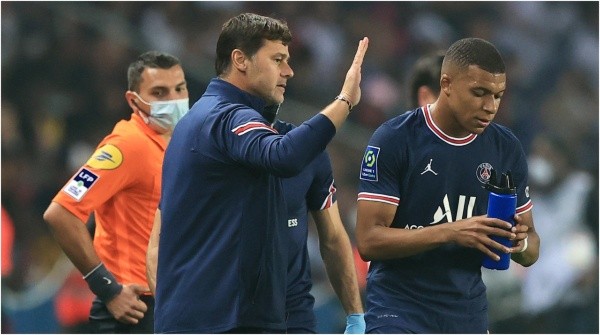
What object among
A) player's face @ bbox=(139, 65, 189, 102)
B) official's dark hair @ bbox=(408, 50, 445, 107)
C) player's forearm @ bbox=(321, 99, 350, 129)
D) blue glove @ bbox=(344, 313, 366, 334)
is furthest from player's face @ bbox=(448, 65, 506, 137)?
player's face @ bbox=(139, 65, 189, 102)

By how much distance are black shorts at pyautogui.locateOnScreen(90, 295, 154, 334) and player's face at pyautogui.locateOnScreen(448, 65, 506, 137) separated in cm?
191

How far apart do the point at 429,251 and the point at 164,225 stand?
3.26ft

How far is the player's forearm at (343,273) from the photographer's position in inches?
194

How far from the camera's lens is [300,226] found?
15.3ft

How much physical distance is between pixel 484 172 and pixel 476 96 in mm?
304

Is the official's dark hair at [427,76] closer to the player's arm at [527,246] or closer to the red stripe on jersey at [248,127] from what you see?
the player's arm at [527,246]

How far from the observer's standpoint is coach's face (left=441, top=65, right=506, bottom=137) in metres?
4.30

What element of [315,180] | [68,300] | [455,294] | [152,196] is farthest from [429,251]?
[68,300]

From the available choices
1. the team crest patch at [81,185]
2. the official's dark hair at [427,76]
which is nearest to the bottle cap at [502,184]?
the official's dark hair at [427,76]

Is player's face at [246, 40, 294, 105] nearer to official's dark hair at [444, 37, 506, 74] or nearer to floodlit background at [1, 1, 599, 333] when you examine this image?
official's dark hair at [444, 37, 506, 74]

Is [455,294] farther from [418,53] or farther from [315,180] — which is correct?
[418,53]

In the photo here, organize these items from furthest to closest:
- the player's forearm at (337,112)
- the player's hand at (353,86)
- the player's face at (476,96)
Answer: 1. the player's face at (476,96)
2. the player's hand at (353,86)
3. the player's forearm at (337,112)

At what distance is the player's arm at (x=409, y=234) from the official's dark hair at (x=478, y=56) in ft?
1.87

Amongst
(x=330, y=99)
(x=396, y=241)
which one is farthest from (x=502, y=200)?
(x=330, y=99)
